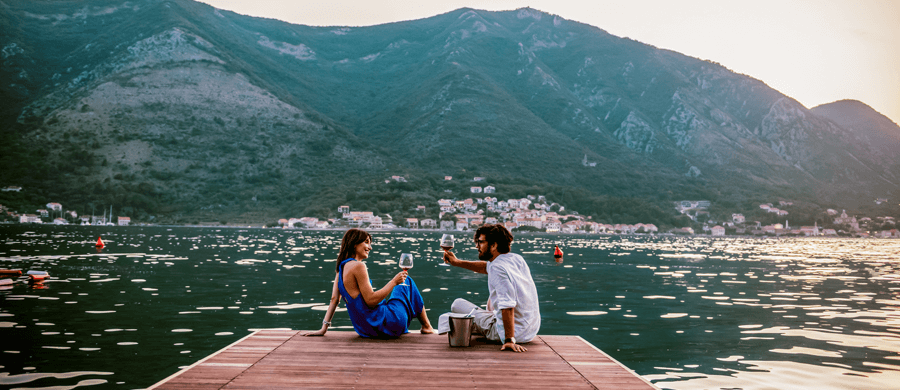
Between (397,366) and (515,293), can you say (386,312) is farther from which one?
(515,293)

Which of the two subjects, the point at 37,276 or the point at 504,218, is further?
the point at 504,218

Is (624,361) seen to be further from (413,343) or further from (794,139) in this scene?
(794,139)

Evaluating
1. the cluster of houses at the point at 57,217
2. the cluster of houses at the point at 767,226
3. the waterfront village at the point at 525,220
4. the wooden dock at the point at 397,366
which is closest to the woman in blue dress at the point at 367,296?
the wooden dock at the point at 397,366

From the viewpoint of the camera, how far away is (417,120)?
571 ft

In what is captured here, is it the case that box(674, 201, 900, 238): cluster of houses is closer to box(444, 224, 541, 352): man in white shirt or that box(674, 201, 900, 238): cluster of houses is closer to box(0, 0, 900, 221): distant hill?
box(0, 0, 900, 221): distant hill

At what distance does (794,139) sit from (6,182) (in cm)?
21472

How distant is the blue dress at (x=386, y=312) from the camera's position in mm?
8461

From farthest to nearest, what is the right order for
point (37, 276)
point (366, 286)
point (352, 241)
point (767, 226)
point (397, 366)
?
point (767, 226)
point (37, 276)
point (352, 241)
point (366, 286)
point (397, 366)

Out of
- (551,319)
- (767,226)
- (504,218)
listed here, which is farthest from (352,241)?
(767,226)

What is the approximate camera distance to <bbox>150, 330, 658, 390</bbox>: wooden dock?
20.3 feet

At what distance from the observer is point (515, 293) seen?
25.9 feet

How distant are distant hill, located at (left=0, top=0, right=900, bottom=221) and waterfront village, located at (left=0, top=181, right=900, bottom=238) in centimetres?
369

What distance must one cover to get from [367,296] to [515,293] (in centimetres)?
204

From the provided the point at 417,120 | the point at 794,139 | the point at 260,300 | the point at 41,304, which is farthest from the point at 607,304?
the point at 794,139
